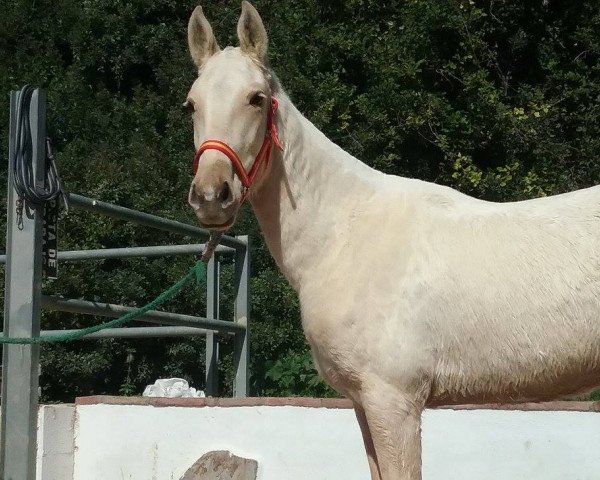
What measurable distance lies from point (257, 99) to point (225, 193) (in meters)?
0.49

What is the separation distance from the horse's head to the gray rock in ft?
7.46

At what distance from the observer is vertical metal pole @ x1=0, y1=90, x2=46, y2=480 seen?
4824 millimetres

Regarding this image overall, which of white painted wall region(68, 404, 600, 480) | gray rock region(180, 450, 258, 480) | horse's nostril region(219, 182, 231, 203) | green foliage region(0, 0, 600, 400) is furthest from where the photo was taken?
green foliage region(0, 0, 600, 400)

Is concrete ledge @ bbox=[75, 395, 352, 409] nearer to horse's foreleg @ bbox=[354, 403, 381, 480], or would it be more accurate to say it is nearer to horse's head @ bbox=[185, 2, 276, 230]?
horse's foreleg @ bbox=[354, 403, 381, 480]

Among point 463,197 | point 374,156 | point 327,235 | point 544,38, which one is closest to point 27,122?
point 327,235

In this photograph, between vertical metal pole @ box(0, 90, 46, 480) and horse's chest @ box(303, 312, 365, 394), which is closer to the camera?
horse's chest @ box(303, 312, 365, 394)

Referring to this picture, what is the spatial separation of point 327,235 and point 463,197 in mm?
605

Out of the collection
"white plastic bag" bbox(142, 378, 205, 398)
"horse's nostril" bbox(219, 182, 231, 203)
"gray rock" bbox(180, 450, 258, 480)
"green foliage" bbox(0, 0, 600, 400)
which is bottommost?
"gray rock" bbox(180, 450, 258, 480)

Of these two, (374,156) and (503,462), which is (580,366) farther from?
(374,156)

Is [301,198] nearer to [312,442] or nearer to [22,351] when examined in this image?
Answer: [22,351]

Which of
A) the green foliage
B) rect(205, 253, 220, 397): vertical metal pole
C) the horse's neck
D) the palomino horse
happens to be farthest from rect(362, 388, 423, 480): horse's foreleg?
the green foliage

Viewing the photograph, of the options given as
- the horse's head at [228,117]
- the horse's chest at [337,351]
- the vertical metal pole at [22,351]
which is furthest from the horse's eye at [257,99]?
the vertical metal pole at [22,351]

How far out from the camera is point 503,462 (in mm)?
5223

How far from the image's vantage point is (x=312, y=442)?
5613 millimetres
